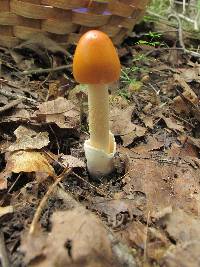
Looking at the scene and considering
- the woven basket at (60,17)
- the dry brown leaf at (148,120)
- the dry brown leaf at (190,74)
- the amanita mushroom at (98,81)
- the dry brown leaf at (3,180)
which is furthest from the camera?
the dry brown leaf at (190,74)

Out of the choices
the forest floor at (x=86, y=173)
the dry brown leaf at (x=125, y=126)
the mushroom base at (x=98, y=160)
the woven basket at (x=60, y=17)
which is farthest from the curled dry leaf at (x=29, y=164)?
the woven basket at (x=60, y=17)

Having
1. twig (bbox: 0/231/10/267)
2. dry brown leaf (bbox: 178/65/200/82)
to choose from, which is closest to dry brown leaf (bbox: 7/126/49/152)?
twig (bbox: 0/231/10/267)

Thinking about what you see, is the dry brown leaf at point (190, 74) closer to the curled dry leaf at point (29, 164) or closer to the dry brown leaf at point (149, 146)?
the dry brown leaf at point (149, 146)

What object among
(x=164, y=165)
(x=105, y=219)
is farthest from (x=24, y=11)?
(x=105, y=219)

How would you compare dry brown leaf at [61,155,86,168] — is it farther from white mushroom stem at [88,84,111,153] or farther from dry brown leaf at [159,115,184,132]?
dry brown leaf at [159,115,184,132]

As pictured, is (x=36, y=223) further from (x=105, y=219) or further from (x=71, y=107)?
(x=71, y=107)

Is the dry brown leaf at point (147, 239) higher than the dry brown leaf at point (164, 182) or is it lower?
higher
